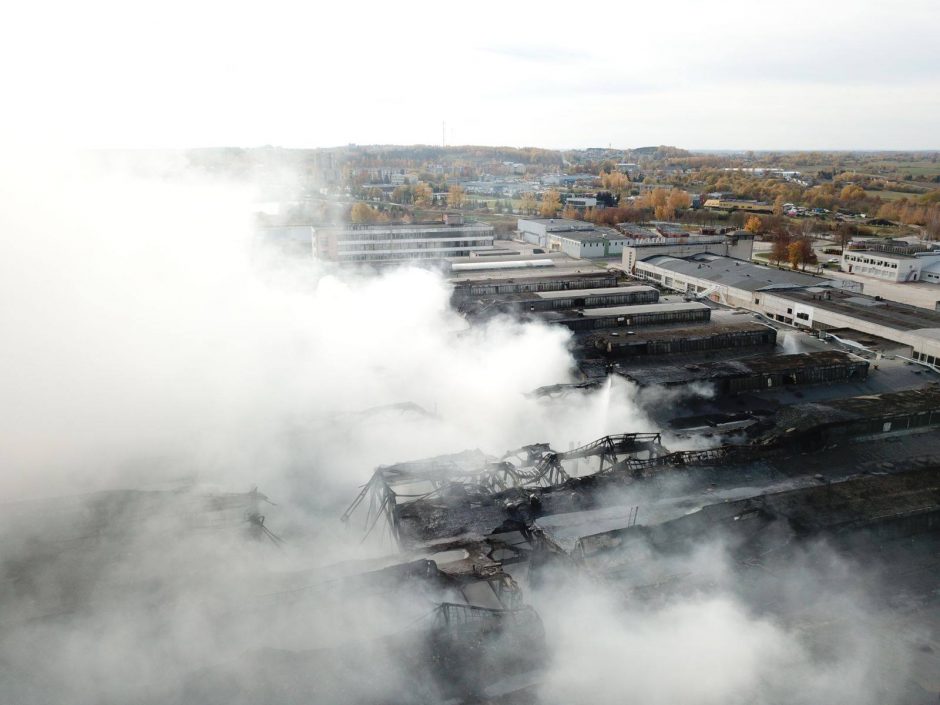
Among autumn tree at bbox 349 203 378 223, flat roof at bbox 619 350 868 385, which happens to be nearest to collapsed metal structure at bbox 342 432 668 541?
flat roof at bbox 619 350 868 385

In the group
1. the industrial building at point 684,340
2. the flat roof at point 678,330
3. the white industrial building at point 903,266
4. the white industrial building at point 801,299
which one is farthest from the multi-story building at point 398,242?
the white industrial building at point 903,266

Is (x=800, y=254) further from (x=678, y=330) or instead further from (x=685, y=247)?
(x=678, y=330)

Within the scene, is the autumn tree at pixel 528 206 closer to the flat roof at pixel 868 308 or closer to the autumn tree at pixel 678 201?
the autumn tree at pixel 678 201

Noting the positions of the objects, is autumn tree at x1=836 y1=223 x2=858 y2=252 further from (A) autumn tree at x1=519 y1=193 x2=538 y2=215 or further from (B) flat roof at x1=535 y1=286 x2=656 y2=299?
(B) flat roof at x1=535 y1=286 x2=656 y2=299

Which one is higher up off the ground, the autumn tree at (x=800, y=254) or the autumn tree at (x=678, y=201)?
the autumn tree at (x=678, y=201)

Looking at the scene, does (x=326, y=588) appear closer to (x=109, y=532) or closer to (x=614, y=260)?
(x=109, y=532)

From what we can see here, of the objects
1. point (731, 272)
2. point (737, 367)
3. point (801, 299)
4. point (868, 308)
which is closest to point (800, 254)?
point (731, 272)
